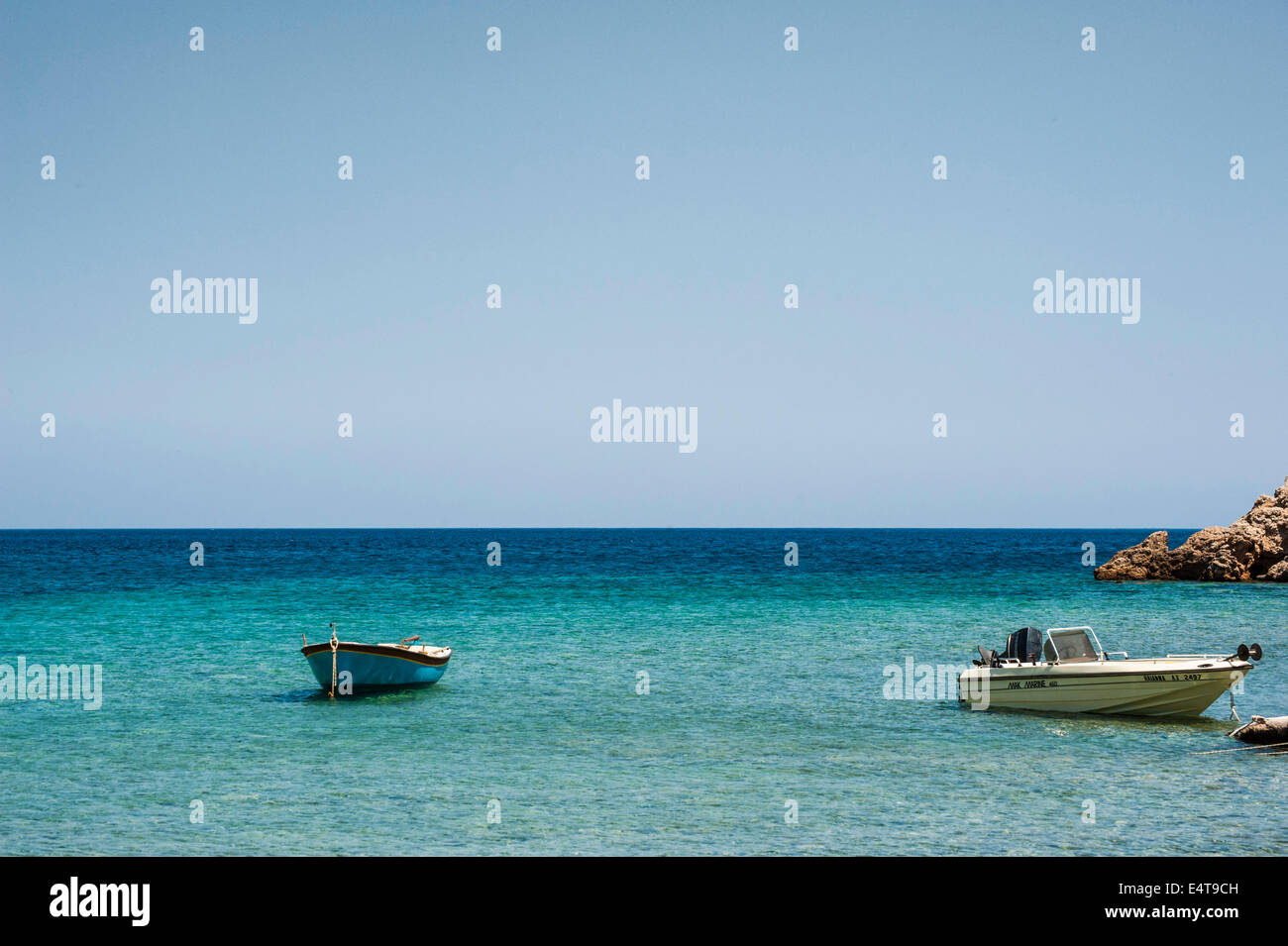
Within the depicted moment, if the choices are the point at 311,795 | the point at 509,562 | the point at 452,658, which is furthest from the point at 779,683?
the point at 509,562

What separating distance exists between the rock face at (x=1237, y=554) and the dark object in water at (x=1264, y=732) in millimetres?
53335

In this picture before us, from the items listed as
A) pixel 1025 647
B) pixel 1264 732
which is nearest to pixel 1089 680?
pixel 1025 647

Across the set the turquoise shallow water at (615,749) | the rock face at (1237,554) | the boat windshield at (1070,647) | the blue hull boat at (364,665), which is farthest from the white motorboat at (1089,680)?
the rock face at (1237,554)

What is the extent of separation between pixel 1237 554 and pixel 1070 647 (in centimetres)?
5164

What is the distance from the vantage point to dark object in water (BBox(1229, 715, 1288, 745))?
2042cm

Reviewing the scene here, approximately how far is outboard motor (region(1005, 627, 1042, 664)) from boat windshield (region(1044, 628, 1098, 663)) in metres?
0.30

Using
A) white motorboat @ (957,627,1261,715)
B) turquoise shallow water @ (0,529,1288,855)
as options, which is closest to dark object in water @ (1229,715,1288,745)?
turquoise shallow water @ (0,529,1288,855)

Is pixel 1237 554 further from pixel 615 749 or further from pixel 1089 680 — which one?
pixel 615 749

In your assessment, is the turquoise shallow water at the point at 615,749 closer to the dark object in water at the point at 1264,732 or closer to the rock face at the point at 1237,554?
the dark object in water at the point at 1264,732

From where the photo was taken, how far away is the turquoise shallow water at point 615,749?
15.4m

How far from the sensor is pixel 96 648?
127 feet

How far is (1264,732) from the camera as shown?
67.3 ft

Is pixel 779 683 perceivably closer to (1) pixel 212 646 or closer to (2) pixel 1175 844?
(2) pixel 1175 844
